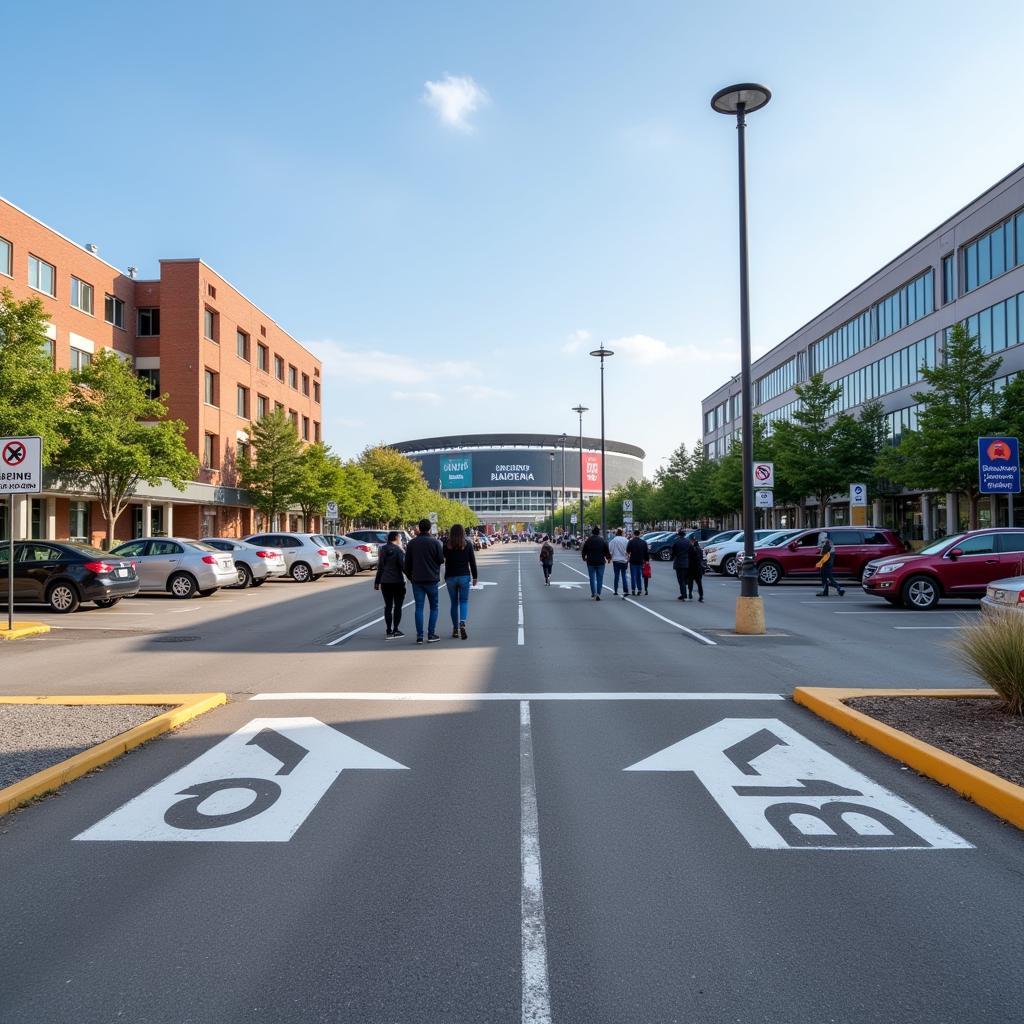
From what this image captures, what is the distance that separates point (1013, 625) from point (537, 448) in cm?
17113

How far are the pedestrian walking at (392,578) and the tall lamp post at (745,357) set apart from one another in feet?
17.6

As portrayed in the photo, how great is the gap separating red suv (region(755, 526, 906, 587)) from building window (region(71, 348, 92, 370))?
2792 cm

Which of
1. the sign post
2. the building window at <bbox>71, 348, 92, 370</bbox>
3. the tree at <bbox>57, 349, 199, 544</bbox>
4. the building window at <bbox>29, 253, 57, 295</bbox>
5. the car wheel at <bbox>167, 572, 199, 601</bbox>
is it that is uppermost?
the building window at <bbox>29, 253, 57, 295</bbox>

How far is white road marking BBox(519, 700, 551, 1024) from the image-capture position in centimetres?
317

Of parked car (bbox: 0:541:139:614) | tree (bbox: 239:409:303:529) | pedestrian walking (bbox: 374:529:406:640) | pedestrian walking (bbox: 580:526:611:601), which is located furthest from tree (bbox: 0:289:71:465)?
tree (bbox: 239:409:303:529)

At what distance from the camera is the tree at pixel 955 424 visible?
31688 mm

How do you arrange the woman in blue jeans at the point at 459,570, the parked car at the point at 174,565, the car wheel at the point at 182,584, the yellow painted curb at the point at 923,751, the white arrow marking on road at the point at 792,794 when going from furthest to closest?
1. the car wheel at the point at 182,584
2. the parked car at the point at 174,565
3. the woman in blue jeans at the point at 459,570
4. the yellow painted curb at the point at 923,751
5. the white arrow marking on road at the point at 792,794

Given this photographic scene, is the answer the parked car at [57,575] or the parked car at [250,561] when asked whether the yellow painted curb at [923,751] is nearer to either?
the parked car at [57,575]

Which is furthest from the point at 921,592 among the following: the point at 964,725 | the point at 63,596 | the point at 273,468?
the point at 273,468

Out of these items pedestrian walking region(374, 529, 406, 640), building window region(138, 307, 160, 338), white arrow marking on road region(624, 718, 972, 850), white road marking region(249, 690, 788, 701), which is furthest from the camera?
building window region(138, 307, 160, 338)

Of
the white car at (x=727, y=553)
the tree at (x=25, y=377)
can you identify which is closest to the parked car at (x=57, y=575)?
the tree at (x=25, y=377)

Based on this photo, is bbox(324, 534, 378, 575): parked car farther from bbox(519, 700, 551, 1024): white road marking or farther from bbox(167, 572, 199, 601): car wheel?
bbox(519, 700, 551, 1024): white road marking

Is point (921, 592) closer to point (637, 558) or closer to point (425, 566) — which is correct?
point (637, 558)

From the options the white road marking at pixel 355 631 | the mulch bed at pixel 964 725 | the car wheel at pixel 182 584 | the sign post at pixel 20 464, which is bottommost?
the white road marking at pixel 355 631
